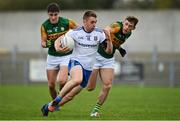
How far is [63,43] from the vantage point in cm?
1603

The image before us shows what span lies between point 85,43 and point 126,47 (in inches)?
1116

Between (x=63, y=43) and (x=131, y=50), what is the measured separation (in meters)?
33.3

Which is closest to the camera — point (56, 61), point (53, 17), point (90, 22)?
point (90, 22)

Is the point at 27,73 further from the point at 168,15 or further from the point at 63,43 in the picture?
the point at 63,43

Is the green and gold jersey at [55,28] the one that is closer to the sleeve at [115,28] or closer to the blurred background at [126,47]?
the sleeve at [115,28]

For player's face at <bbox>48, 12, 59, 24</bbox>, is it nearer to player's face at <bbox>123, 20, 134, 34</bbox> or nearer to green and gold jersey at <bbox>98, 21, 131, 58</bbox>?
A: green and gold jersey at <bbox>98, 21, 131, 58</bbox>

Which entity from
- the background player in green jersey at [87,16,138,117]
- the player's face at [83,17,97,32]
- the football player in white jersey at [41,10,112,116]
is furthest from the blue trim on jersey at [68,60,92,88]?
the player's face at [83,17,97,32]

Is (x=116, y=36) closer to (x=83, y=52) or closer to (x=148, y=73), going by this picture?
(x=83, y=52)

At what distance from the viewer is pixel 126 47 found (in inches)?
1747

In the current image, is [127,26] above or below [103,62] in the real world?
above

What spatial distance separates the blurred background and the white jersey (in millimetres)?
21413

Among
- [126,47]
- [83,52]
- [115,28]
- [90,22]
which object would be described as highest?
[90,22]

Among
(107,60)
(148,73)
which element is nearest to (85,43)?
(107,60)

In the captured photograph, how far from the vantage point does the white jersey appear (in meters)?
16.1
